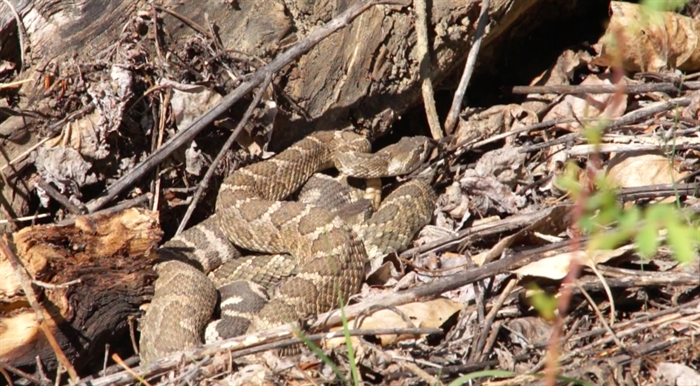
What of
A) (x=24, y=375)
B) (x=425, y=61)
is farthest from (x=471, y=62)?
(x=24, y=375)

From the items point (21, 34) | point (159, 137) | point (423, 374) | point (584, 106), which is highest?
point (21, 34)

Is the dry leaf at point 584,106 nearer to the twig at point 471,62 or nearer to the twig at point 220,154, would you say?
the twig at point 471,62

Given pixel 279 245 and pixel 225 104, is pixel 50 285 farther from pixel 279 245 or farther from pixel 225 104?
pixel 279 245

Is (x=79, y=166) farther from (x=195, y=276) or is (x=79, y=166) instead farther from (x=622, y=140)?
(x=622, y=140)

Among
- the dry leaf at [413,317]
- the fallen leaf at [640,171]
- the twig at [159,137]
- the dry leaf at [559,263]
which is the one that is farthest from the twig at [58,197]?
the fallen leaf at [640,171]

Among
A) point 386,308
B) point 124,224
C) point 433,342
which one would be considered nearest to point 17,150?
point 124,224

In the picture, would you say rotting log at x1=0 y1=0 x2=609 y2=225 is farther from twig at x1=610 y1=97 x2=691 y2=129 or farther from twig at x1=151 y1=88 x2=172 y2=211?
twig at x1=610 y1=97 x2=691 y2=129

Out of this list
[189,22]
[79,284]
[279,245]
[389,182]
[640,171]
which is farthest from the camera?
[389,182]

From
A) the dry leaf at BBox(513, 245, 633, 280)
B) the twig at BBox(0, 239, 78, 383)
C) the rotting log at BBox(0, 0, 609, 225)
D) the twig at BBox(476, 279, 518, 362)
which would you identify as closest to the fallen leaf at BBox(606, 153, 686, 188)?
the dry leaf at BBox(513, 245, 633, 280)
